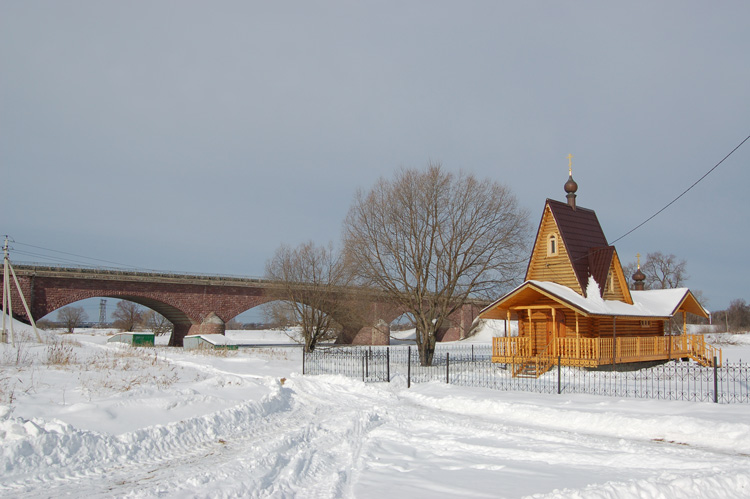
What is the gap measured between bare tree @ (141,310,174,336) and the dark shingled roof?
2745 inches

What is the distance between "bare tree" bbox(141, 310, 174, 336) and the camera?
84.4 m

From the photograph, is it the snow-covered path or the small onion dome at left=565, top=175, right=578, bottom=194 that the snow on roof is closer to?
the small onion dome at left=565, top=175, right=578, bottom=194

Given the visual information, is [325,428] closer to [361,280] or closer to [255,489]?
[255,489]

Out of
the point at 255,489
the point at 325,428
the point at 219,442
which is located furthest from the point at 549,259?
the point at 255,489

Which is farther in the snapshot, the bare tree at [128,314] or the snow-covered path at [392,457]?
the bare tree at [128,314]

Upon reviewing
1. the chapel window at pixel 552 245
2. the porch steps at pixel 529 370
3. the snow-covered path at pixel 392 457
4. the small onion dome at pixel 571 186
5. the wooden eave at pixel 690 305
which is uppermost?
the small onion dome at pixel 571 186

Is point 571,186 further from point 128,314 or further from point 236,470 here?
point 128,314

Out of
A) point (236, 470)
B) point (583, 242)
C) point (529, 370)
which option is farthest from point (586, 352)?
point (236, 470)

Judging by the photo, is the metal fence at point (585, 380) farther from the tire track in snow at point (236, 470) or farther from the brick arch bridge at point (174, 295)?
the brick arch bridge at point (174, 295)

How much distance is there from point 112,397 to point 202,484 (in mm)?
5961

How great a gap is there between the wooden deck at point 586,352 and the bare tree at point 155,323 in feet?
221

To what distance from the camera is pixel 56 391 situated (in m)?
12.2

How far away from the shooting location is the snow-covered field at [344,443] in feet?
23.5

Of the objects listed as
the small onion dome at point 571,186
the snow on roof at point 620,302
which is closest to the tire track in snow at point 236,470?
the snow on roof at point 620,302
